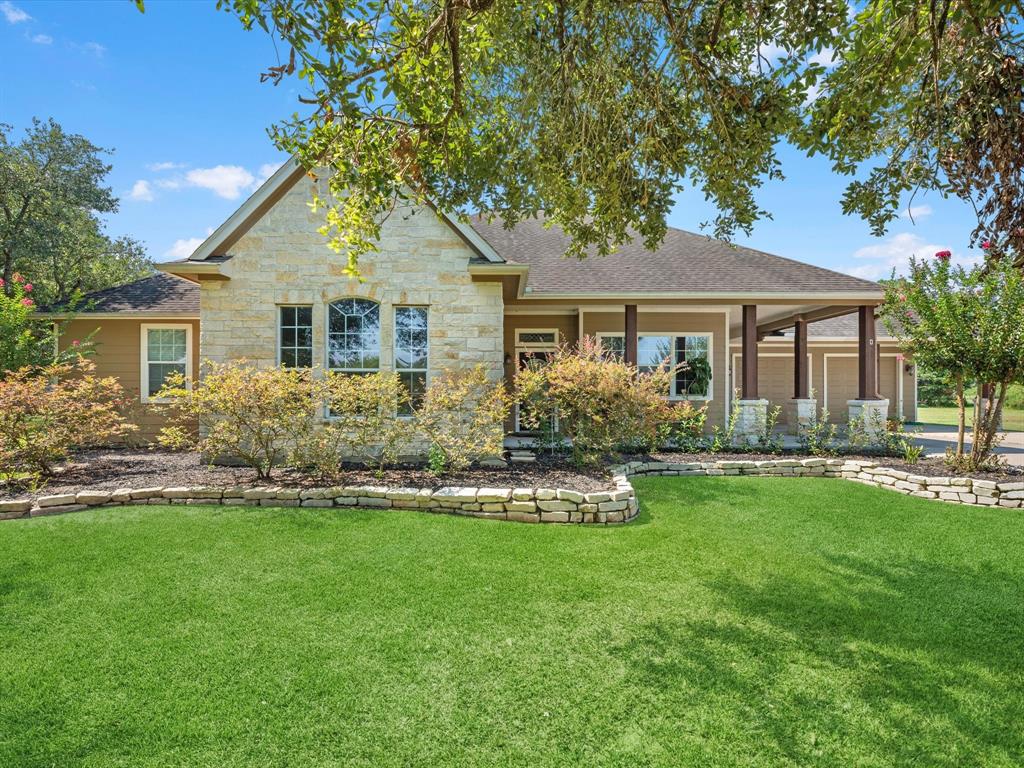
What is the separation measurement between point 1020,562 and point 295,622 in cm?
696

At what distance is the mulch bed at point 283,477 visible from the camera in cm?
734

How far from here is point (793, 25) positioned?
4.50 metres

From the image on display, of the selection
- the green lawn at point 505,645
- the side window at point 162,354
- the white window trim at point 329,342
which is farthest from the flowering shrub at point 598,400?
the side window at point 162,354

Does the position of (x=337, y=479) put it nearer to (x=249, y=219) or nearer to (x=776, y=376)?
(x=249, y=219)

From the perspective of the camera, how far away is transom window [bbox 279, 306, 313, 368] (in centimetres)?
934

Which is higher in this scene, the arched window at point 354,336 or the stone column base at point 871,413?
the arched window at point 354,336

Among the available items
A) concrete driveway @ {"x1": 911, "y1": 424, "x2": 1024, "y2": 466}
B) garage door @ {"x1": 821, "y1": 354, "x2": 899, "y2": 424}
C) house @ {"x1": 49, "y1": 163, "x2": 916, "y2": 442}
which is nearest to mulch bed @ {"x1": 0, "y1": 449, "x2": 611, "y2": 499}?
house @ {"x1": 49, "y1": 163, "x2": 916, "y2": 442}

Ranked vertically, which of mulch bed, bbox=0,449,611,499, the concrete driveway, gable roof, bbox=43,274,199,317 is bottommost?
the concrete driveway

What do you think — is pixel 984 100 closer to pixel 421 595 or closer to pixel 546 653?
pixel 546 653

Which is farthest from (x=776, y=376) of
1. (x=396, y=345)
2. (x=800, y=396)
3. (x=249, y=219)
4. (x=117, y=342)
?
(x=117, y=342)

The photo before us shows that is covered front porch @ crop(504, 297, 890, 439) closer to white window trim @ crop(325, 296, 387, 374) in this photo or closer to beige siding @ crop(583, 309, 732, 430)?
beige siding @ crop(583, 309, 732, 430)

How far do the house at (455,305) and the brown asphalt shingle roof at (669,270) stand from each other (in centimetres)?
7

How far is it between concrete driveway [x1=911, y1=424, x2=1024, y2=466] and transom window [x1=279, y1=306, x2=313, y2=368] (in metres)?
13.1

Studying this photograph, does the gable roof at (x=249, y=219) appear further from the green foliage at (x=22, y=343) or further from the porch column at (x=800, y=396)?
the porch column at (x=800, y=396)
